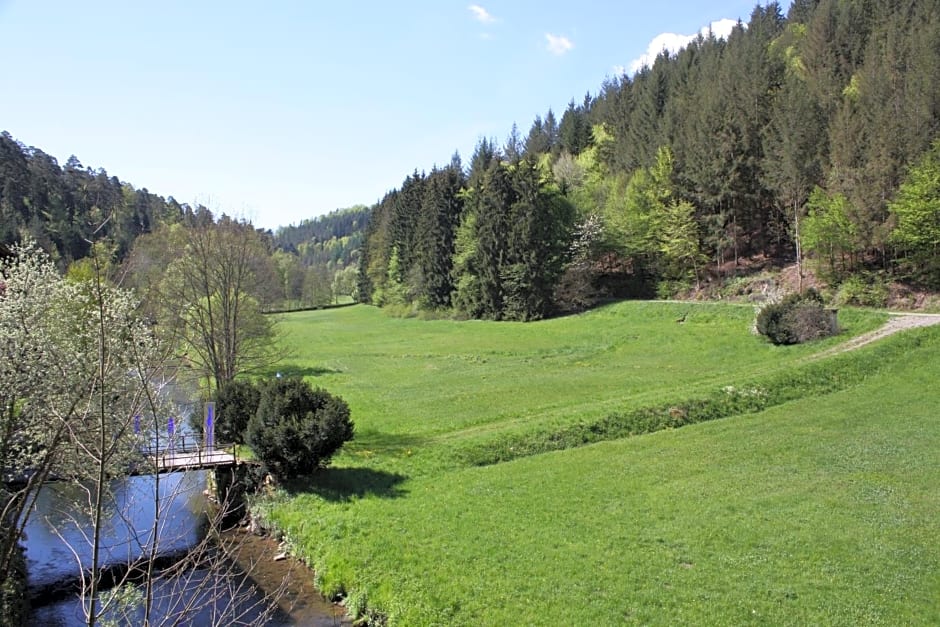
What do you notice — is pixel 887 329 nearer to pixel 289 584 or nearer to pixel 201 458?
pixel 289 584

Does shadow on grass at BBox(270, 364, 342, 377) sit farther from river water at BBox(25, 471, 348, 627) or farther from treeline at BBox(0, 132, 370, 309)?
river water at BBox(25, 471, 348, 627)

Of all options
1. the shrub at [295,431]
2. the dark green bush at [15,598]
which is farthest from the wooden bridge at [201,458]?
the dark green bush at [15,598]

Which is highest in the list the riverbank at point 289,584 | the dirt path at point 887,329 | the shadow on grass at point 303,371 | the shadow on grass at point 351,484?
the dirt path at point 887,329

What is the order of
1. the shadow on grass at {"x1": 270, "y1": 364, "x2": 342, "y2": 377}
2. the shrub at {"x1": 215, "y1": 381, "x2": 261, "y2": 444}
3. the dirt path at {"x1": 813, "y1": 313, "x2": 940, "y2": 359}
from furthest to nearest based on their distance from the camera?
the shadow on grass at {"x1": 270, "y1": 364, "x2": 342, "y2": 377} < the dirt path at {"x1": 813, "y1": 313, "x2": 940, "y2": 359} < the shrub at {"x1": 215, "y1": 381, "x2": 261, "y2": 444}

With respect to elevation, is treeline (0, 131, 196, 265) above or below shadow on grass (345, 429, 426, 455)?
above

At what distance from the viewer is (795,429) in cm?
2178

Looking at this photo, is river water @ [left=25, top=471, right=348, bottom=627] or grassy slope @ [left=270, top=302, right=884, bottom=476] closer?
river water @ [left=25, top=471, right=348, bottom=627]

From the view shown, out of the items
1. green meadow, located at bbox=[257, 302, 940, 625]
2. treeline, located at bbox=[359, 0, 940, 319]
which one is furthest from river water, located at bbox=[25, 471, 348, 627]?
treeline, located at bbox=[359, 0, 940, 319]

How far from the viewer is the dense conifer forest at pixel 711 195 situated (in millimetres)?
44031

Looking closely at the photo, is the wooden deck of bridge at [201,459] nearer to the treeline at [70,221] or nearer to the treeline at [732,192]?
the treeline at [70,221]

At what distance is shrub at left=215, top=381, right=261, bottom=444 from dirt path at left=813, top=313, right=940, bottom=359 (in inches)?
1074

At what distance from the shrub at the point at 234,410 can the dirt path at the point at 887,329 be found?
27.3 metres

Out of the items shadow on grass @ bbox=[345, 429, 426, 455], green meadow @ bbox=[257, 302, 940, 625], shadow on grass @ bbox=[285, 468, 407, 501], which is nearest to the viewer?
green meadow @ bbox=[257, 302, 940, 625]

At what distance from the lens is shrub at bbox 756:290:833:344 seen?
33656 mm
